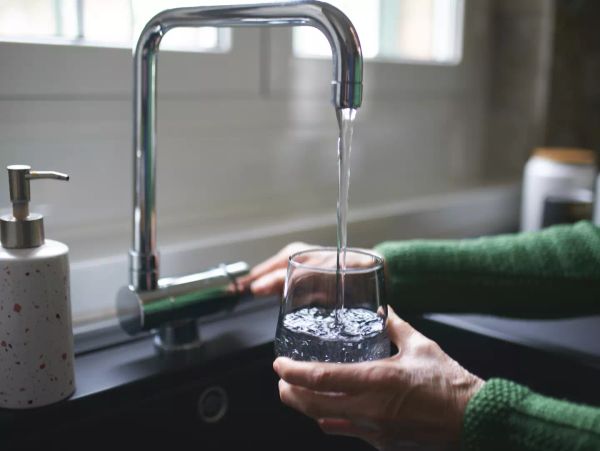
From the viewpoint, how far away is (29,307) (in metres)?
0.60

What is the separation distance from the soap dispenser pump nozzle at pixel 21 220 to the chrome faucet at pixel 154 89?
12cm

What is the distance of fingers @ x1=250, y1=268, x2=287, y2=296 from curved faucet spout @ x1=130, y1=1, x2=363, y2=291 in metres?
0.12

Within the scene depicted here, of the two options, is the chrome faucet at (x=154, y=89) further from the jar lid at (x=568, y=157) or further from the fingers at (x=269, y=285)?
the jar lid at (x=568, y=157)

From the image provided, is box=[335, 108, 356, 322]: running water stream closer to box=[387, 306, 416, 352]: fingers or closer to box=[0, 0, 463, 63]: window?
box=[387, 306, 416, 352]: fingers

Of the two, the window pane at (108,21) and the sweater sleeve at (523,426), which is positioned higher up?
the window pane at (108,21)

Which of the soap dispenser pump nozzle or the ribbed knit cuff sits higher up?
the soap dispenser pump nozzle

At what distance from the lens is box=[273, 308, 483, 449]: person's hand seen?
0.56 meters

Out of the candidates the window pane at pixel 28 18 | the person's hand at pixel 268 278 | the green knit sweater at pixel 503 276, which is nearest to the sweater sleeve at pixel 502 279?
the green knit sweater at pixel 503 276

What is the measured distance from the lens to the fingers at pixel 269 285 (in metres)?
0.82

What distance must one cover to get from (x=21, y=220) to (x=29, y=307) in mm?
74

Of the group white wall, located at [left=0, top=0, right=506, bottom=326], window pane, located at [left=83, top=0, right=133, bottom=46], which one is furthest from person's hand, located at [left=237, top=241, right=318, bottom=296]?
window pane, located at [left=83, top=0, right=133, bottom=46]

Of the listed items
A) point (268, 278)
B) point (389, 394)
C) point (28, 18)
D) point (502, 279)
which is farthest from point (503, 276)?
point (28, 18)

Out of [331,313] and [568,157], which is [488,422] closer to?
[331,313]

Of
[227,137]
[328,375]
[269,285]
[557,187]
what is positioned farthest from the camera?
[557,187]
